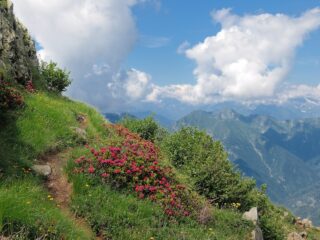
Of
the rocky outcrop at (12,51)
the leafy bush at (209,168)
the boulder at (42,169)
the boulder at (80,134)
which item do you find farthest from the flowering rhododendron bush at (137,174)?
the rocky outcrop at (12,51)

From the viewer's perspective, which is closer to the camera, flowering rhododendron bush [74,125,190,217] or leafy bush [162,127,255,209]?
flowering rhododendron bush [74,125,190,217]

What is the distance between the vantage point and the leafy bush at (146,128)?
35781mm

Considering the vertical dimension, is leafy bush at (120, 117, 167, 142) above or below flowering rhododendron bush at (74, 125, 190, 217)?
above

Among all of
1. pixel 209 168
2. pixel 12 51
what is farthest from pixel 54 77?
pixel 209 168

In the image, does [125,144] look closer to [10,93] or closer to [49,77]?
[10,93]

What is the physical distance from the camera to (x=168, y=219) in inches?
592

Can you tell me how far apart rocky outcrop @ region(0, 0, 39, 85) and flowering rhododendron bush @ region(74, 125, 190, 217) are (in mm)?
10877

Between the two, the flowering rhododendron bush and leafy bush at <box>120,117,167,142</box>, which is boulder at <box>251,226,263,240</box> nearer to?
the flowering rhododendron bush

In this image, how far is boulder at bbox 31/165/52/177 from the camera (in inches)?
606

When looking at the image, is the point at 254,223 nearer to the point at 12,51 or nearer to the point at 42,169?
the point at 42,169

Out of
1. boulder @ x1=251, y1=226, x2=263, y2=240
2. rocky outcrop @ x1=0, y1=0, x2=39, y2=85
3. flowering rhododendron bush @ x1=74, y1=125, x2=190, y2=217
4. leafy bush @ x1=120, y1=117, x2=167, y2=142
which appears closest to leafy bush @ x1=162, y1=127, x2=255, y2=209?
boulder @ x1=251, y1=226, x2=263, y2=240

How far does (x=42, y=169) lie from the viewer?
15875 mm

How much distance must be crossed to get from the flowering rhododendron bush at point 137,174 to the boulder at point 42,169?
1106 millimetres

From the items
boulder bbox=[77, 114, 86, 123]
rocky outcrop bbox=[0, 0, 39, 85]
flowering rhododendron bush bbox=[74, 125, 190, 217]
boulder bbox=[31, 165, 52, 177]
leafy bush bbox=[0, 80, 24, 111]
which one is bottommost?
boulder bbox=[31, 165, 52, 177]
